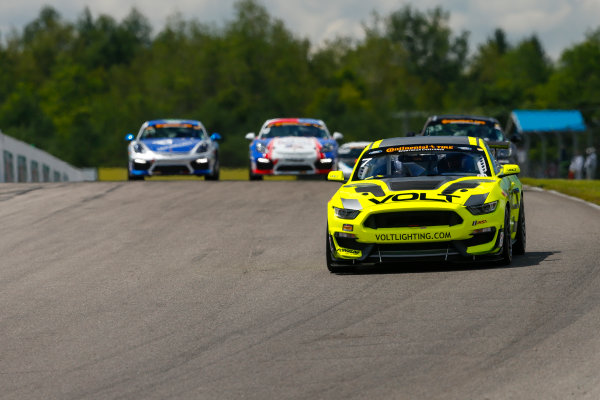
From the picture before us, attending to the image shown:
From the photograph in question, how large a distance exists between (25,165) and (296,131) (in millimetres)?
15714

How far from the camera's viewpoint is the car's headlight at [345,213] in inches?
454

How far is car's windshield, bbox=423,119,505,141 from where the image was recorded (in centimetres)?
2292

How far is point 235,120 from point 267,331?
8733cm

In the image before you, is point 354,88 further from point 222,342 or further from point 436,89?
point 222,342

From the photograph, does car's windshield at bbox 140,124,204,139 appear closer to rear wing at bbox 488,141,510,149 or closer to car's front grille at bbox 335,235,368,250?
rear wing at bbox 488,141,510,149

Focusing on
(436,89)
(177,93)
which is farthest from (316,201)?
(436,89)

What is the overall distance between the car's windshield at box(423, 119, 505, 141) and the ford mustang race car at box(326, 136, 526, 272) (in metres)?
10.6

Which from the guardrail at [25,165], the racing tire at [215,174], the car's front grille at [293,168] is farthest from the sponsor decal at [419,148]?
the guardrail at [25,165]

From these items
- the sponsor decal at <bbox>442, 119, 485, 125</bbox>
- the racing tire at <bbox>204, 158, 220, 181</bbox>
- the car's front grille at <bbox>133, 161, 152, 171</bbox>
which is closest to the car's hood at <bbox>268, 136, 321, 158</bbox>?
the racing tire at <bbox>204, 158, 220, 181</bbox>

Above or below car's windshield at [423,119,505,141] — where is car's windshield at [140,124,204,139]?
below

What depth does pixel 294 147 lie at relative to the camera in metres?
25.6

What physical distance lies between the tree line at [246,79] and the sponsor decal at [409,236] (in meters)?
52.7

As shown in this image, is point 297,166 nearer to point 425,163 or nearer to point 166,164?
point 166,164

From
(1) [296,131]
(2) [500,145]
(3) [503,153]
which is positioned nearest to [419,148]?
(2) [500,145]
